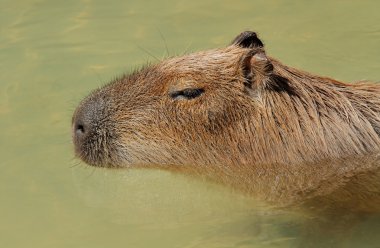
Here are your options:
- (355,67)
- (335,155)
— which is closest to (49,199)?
(335,155)

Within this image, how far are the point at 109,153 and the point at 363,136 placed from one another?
58.8 inches

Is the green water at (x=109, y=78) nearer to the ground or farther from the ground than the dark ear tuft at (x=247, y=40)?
nearer to the ground

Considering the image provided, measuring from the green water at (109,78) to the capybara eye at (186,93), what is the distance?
55cm

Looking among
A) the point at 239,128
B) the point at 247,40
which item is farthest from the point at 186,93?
the point at 247,40

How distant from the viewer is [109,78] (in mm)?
6672

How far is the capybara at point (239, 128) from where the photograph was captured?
4.55m

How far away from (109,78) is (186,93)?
2190 millimetres

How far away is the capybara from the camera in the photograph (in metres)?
4.55

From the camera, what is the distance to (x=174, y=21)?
792 centimetres

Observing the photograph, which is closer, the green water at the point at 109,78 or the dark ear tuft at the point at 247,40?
the green water at the point at 109,78

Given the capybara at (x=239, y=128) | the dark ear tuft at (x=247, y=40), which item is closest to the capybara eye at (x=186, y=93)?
the capybara at (x=239, y=128)

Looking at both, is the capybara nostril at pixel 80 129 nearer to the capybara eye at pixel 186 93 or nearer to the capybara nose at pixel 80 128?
the capybara nose at pixel 80 128

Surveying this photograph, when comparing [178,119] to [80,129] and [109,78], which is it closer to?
[80,129]

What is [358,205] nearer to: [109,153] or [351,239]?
[351,239]
